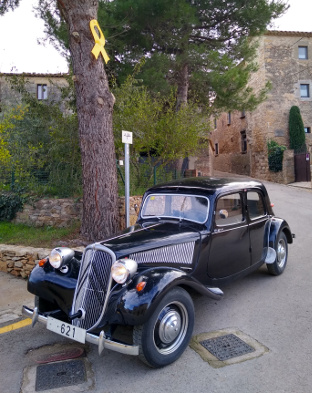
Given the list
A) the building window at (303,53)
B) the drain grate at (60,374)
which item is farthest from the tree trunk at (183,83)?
the building window at (303,53)

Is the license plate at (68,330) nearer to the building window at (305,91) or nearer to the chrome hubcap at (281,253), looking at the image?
the chrome hubcap at (281,253)

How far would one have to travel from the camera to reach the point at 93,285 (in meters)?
2.97

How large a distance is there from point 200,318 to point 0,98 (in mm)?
23958

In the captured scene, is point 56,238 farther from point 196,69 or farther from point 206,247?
point 196,69

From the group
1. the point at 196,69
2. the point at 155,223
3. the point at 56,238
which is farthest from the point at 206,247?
the point at 196,69

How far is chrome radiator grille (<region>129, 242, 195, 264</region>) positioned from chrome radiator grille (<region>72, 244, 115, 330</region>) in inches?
10.8

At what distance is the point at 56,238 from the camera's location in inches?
256

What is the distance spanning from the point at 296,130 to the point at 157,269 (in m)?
21.2

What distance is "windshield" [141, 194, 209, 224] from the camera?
3895mm

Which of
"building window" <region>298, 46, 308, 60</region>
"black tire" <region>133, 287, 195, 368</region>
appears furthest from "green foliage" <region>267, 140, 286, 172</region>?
"black tire" <region>133, 287, 195, 368</region>

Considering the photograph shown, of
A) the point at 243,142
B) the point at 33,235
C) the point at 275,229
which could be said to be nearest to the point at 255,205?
the point at 275,229

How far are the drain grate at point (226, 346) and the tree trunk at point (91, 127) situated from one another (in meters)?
3.26

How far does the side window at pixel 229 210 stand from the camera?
12.9 feet

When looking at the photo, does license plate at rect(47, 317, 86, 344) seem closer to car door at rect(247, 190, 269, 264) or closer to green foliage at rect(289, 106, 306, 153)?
car door at rect(247, 190, 269, 264)
